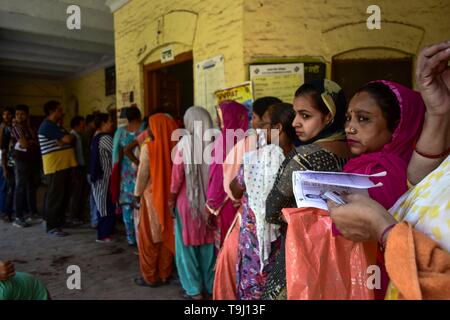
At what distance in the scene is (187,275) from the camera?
10.1 feet

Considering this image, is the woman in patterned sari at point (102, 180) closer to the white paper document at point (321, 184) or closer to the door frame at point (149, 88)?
the door frame at point (149, 88)

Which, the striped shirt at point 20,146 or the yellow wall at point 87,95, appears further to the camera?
the yellow wall at point 87,95

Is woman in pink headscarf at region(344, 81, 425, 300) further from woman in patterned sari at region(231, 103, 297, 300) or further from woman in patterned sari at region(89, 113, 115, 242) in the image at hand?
woman in patterned sari at region(89, 113, 115, 242)

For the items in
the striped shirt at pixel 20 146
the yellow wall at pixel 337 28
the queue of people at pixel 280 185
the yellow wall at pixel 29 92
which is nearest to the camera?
the queue of people at pixel 280 185

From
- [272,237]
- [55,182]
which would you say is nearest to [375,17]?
[272,237]

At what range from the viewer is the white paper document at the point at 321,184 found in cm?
99

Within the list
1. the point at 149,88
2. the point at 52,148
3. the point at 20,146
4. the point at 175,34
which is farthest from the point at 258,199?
the point at 20,146

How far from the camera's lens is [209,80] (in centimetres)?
375

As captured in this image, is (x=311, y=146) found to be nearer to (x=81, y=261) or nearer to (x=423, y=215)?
(x=423, y=215)

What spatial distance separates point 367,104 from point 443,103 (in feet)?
0.94

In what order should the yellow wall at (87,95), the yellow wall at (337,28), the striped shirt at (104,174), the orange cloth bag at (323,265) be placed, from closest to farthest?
the orange cloth bag at (323,265) < the yellow wall at (337,28) < the striped shirt at (104,174) < the yellow wall at (87,95)

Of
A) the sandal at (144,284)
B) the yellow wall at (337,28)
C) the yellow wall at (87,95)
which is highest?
the yellow wall at (87,95)

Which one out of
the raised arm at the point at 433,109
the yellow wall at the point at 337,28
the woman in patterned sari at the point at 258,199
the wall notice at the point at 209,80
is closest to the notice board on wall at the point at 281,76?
the yellow wall at the point at 337,28
